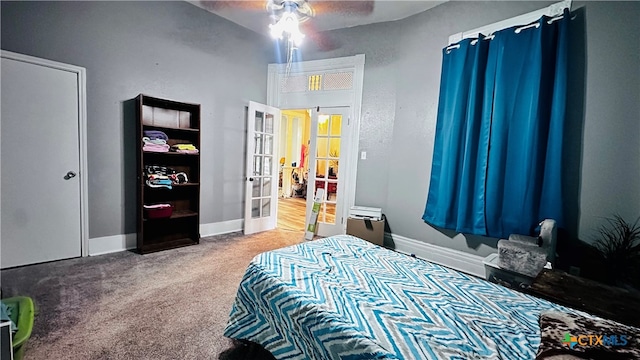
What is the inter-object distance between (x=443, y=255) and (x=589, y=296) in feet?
5.10

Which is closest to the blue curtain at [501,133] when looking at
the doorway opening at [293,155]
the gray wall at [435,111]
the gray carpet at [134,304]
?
the gray wall at [435,111]

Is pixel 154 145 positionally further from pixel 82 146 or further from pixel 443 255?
pixel 443 255

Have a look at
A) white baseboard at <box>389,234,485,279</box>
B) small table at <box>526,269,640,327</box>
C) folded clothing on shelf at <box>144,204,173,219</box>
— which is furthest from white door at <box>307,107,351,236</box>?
small table at <box>526,269,640,327</box>

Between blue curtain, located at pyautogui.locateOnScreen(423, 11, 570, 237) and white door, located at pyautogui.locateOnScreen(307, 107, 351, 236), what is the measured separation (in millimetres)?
1230

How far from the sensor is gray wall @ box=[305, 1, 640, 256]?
1.94 metres

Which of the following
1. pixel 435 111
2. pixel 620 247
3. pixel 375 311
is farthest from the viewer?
pixel 435 111

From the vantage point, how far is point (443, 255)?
300 centimetres

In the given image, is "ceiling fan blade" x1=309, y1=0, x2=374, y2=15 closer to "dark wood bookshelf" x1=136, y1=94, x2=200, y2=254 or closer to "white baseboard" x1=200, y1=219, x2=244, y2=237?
"dark wood bookshelf" x1=136, y1=94, x2=200, y2=254

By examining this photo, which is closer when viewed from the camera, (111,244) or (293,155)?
(111,244)

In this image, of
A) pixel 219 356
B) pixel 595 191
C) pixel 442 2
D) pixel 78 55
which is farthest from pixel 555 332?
pixel 78 55

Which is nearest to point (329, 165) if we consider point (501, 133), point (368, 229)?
point (368, 229)

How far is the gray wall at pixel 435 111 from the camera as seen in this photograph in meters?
1.94

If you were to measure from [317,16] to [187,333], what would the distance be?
356 centimetres

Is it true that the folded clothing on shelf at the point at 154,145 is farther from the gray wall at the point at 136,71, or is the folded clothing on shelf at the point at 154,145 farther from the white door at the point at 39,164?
the white door at the point at 39,164
